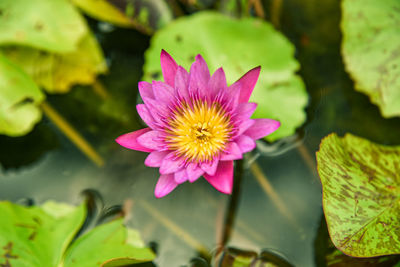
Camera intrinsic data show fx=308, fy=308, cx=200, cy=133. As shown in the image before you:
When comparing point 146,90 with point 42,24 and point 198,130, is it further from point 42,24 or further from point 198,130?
point 42,24

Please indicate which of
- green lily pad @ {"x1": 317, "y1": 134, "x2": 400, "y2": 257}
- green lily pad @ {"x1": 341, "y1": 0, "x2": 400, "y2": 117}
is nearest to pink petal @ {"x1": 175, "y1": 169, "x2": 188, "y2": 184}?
green lily pad @ {"x1": 317, "y1": 134, "x2": 400, "y2": 257}

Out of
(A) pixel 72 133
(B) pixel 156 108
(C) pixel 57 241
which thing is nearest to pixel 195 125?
(B) pixel 156 108

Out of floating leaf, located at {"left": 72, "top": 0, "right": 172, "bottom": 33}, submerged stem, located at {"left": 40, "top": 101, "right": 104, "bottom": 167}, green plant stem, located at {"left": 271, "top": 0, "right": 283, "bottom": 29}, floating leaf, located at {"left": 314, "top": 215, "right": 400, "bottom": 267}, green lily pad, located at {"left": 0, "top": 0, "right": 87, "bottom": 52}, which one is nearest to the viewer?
floating leaf, located at {"left": 314, "top": 215, "right": 400, "bottom": 267}

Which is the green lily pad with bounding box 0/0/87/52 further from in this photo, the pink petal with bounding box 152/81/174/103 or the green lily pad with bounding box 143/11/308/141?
the pink petal with bounding box 152/81/174/103

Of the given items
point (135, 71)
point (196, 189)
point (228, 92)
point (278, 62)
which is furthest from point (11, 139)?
point (278, 62)

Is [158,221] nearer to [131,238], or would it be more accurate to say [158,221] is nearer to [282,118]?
[131,238]
